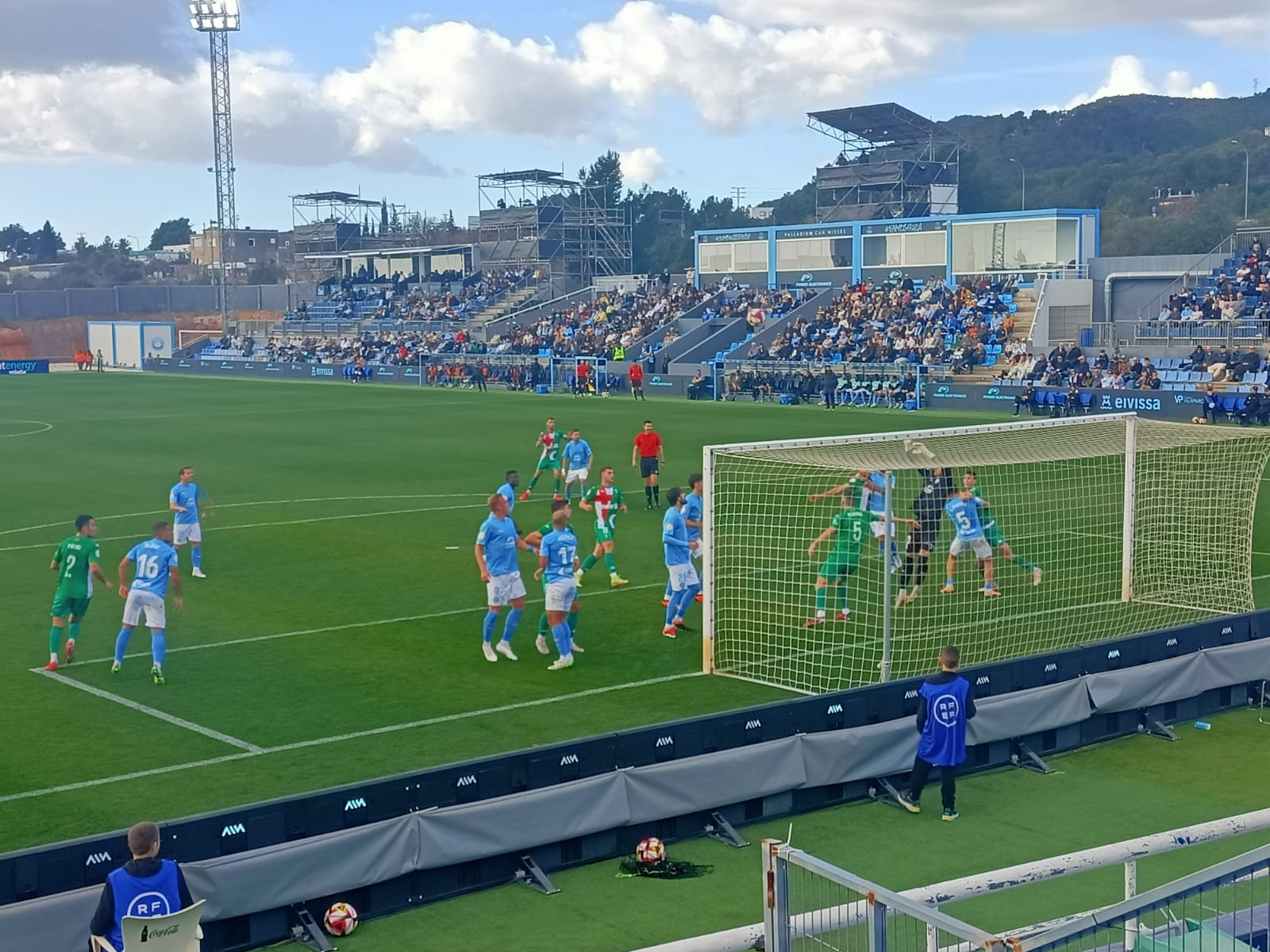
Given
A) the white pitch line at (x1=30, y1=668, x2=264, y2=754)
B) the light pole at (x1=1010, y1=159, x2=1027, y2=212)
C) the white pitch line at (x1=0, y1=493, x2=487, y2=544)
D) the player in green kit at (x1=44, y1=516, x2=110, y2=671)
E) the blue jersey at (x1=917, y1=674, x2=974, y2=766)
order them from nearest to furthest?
1. the blue jersey at (x1=917, y1=674, x2=974, y2=766)
2. the white pitch line at (x1=30, y1=668, x2=264, y2=754)
3. the player in green kit at (x1=44, y1=516, x2=110, y2=671)
4. the white pitch line at (x1=0, y1=493, x2=487, y2=544)
5. the light pole at (x1=1010, y1=159, x2=1027, y2=212)

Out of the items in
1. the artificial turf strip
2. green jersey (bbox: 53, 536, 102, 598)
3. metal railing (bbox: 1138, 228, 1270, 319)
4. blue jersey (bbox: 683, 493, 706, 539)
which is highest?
metal railing (bbox: 1138, 228, 1270, 319)

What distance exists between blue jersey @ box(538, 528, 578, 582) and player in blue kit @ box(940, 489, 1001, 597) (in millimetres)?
5798

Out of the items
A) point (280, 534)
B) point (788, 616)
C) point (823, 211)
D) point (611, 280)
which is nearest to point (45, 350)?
point (611, 280)

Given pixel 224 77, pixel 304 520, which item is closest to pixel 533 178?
pixel 224 77

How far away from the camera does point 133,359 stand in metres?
97.1

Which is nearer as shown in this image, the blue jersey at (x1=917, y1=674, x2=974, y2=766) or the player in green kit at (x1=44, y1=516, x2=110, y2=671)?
the blue jersey at (x1=917, y1=674, x2=974, y2=766)

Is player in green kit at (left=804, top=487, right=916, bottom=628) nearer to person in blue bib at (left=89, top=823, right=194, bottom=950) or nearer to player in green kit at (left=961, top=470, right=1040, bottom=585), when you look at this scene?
player in green kit at (left=961, top=470, right=1040, bottom=585)

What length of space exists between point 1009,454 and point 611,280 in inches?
2767

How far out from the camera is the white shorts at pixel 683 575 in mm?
17469

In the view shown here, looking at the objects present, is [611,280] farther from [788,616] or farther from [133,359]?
[788,616]

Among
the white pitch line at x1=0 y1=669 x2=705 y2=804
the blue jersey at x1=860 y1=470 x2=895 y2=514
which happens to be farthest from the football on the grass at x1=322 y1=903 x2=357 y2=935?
the blue jersey at x1=860 y1=470 x2=895 y2=514

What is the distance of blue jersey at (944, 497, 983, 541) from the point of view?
19.5m

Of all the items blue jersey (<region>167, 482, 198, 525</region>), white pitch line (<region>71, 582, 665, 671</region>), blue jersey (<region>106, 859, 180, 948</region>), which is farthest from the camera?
blue jersey (<region>167, 482, 198, 525</region>)

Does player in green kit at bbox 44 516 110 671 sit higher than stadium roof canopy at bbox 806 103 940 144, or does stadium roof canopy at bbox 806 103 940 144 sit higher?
stadium roof canopy at bbox 806 103 940 144
